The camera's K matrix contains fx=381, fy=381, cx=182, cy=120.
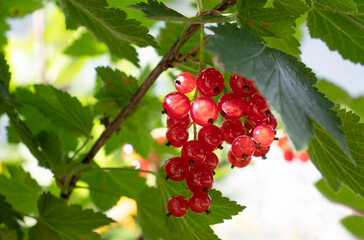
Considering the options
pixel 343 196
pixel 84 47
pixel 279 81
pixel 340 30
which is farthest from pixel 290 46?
pixel 84 47

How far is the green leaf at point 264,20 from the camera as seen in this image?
52cm

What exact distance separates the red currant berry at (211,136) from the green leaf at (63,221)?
27 centimetres

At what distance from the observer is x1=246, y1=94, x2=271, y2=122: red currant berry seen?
0.54m

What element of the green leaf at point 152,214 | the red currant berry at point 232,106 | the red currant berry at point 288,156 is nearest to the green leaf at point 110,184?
the green leaf at point 152,214

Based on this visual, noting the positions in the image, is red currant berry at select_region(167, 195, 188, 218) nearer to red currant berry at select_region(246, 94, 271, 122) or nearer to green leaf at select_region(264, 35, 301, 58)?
red currant berry at select_region(246, 94, 271, 122)

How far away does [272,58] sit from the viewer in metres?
0.46

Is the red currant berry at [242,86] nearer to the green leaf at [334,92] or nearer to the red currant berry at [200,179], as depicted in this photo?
the red currant berry at [200,179]

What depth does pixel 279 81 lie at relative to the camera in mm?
427

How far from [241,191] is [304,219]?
37 centimetres

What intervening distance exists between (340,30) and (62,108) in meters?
0.60

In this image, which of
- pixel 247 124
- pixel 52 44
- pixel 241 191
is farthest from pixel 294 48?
pixel 241 191

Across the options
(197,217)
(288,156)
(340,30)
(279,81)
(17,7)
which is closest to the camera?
(279,81)

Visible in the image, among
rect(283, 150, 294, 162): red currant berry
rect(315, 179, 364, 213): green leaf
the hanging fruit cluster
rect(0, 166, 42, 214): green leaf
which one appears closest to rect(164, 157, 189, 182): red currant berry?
the hanging fruit cluster

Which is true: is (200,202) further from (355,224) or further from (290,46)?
(355,224)
